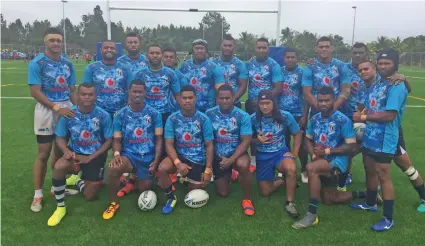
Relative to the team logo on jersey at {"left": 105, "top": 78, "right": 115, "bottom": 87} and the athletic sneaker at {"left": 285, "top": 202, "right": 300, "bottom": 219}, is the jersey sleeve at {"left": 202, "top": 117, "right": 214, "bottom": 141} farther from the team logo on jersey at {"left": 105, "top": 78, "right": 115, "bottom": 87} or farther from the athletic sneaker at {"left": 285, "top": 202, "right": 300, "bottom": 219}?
the team logo on jersey at {"left": 105, "top": 78, "right": 115, "bottom": 87}

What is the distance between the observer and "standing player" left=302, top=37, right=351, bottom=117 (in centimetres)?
525

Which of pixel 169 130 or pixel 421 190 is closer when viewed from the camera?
pixel 421 190

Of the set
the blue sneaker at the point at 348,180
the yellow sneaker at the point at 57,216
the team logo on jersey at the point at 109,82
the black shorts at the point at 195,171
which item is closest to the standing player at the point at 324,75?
the blue sneaker at the point at 348,180

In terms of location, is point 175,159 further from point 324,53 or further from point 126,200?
point 324,53

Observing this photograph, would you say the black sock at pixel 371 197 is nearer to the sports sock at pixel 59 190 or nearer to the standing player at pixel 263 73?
the standing player at pixel 263 73

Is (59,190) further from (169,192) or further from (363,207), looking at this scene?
(363,207)

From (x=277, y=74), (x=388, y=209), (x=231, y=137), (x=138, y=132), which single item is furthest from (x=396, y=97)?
(x=138, y=132)

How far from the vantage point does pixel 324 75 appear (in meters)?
5.27

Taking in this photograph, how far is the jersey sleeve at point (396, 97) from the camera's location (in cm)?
368

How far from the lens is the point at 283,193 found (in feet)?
16.4

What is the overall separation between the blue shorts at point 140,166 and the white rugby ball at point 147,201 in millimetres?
310

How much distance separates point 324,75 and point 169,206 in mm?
2972

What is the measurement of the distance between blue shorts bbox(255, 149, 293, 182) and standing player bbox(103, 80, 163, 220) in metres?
1.39

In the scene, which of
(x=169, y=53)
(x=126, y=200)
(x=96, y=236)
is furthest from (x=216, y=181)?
(x=169, y=53)
